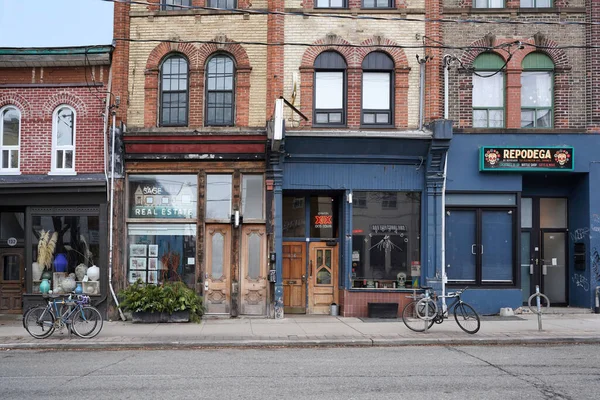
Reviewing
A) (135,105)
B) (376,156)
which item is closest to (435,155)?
(376,156)

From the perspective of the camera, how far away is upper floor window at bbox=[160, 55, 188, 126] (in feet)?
56.2

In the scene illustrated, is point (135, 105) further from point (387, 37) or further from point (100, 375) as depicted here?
point (100, 375)

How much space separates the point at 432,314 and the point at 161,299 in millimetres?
6570

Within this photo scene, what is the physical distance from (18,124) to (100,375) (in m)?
9.95

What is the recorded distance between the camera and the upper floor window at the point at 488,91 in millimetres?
17172

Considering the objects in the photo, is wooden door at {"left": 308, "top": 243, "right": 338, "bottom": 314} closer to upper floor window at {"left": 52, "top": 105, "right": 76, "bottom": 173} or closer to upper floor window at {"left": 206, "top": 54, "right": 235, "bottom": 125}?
upper floor window at {"left": 206, "top": 54, "right": 235, "bottom": 125}

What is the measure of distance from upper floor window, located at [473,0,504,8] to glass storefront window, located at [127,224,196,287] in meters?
9.79

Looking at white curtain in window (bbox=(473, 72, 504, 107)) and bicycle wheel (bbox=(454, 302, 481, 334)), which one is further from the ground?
white curtain in window (bbox=(473, 72, 504, 107))

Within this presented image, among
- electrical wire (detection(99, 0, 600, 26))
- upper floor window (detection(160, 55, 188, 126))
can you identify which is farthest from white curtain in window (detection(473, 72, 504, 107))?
upper floor window (detection(160, 55, 188, 126))

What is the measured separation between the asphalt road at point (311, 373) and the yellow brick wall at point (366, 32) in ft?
23.9

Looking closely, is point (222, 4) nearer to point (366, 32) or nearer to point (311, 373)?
point (366, 32)

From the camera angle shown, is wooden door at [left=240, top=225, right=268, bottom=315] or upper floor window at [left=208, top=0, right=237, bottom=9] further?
upper floor window at [left=208, top=0, right=237, bottom=9]

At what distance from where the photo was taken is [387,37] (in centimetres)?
1695

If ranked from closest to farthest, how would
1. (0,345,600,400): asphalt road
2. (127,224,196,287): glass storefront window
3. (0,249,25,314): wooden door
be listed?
(0,345,600,400): asphalt road
(127,224,196,287): glass storefront window
(0,249,25,314): wooden door
